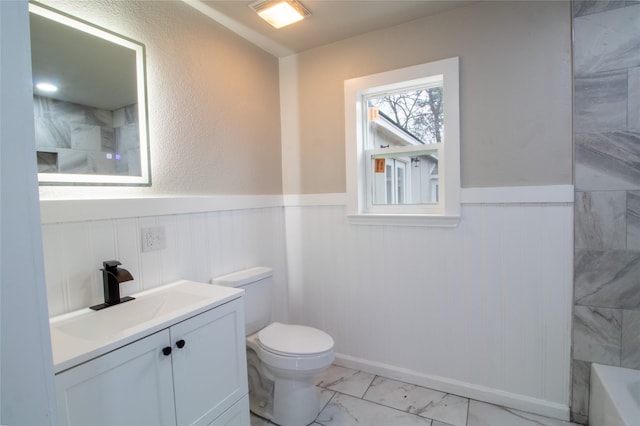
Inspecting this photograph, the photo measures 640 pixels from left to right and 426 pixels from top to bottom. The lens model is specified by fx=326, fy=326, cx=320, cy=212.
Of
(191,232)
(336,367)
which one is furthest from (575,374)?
(191,232)

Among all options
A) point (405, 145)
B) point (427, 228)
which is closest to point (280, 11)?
point (405, 145)

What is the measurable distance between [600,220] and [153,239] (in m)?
2.31

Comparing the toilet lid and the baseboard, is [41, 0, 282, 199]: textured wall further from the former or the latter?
the baseboard

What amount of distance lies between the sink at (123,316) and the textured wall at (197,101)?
0.50 meters

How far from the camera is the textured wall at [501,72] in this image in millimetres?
1750

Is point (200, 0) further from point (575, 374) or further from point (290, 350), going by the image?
point (575, 374)

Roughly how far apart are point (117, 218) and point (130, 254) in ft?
0.61

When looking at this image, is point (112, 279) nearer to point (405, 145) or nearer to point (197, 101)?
point (197, 101)

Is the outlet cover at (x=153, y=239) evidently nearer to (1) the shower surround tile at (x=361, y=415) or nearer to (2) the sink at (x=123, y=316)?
(2) the sink at (x=123, y=316)

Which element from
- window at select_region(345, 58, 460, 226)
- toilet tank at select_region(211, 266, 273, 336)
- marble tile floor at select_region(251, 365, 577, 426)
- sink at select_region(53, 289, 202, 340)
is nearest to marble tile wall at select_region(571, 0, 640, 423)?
marble tile floor at select_region(251, 365, 577, 426)

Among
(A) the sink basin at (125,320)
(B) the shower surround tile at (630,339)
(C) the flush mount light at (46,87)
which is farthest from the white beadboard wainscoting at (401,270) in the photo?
(C) the flush mount light at (46,87)

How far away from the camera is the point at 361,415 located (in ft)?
6.28

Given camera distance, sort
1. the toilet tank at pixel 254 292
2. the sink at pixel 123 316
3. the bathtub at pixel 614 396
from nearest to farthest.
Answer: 1. the sink at pixel 123 316
2. the bathtub at pixel 614 396
3. the toilet tank at pixel 254 292

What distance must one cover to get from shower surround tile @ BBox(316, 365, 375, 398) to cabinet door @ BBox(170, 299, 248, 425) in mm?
848
